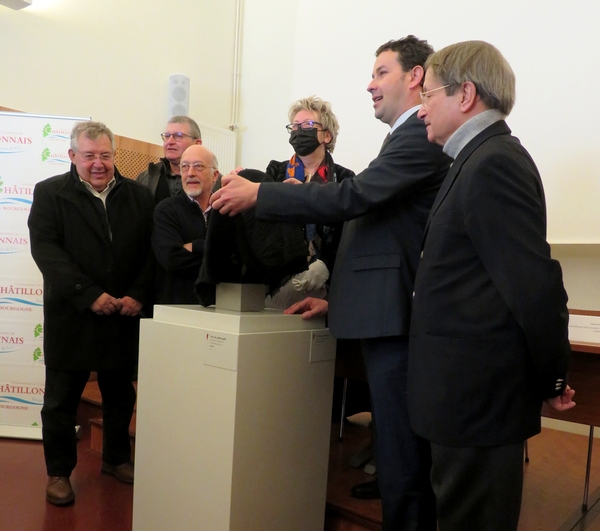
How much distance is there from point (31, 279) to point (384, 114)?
102 inches

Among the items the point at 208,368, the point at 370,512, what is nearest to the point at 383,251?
the point at 208,368

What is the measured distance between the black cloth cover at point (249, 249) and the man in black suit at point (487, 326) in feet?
1.80

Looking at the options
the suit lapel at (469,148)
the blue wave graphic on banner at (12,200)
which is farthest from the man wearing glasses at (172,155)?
the suit lapel at (469,148)

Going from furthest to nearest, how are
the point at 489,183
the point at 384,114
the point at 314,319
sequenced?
1. the point at 314,319
2. the point at 384,114
3. the point at 489,183

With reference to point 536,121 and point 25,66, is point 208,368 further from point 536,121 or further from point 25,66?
point 25,66

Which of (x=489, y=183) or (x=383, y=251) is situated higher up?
(x=489, y=183)

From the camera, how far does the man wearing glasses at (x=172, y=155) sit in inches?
→ 125

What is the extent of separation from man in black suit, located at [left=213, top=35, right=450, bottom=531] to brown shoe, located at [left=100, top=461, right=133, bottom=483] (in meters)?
1.51

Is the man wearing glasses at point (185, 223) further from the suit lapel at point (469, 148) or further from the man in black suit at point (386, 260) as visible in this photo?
the suit lapel at point (469, 148)

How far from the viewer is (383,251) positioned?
1653mm

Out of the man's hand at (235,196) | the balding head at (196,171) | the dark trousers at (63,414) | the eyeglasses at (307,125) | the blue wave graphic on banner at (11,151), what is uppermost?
the eyeglasses at (307,125)

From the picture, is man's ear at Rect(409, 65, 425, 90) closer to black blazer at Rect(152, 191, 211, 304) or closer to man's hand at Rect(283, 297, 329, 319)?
man's hand at Rect(283, 297, 329, 319)

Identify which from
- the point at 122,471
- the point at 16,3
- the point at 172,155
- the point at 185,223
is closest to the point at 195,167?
the point at 185,223

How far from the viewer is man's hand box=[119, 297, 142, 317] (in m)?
2.55
